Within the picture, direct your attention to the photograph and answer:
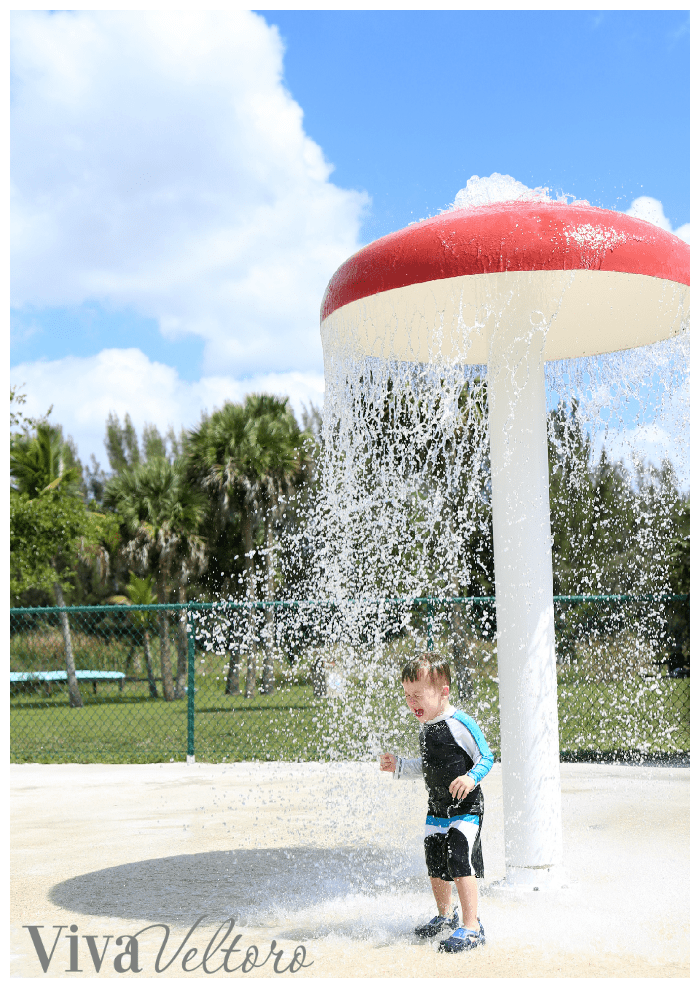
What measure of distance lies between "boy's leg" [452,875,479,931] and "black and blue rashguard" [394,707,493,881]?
5 cm

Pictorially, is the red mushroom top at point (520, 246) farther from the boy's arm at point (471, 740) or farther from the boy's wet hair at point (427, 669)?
the boy's arm at point (471, 740)

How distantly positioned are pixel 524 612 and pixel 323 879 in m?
1.76

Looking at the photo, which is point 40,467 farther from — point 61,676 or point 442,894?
point 442,894

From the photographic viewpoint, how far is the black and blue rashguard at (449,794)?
3.30m

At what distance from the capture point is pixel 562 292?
394cm

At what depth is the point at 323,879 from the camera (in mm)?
4355

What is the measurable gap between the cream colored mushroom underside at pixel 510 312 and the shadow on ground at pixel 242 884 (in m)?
2.66

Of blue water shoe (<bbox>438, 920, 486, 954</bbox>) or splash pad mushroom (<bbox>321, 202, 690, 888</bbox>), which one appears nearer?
blue water shoe (<bbox>438, 920, 486, 954</bbox>)

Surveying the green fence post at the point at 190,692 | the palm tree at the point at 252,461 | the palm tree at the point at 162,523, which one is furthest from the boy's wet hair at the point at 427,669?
the palm tree at the point at 162,523

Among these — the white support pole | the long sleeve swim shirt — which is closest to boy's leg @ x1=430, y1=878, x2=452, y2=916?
the long sleeve swim shirt

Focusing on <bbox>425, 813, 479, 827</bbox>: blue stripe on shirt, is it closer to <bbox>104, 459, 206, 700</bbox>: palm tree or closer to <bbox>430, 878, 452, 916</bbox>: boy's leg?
<bbox>430, 878, 452, 916</bbox>: boy's leg

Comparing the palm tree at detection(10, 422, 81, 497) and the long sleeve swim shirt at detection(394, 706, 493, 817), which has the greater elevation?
the palm tree at detection(10, 422, 81, 497)

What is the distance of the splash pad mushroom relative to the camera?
139 inches
